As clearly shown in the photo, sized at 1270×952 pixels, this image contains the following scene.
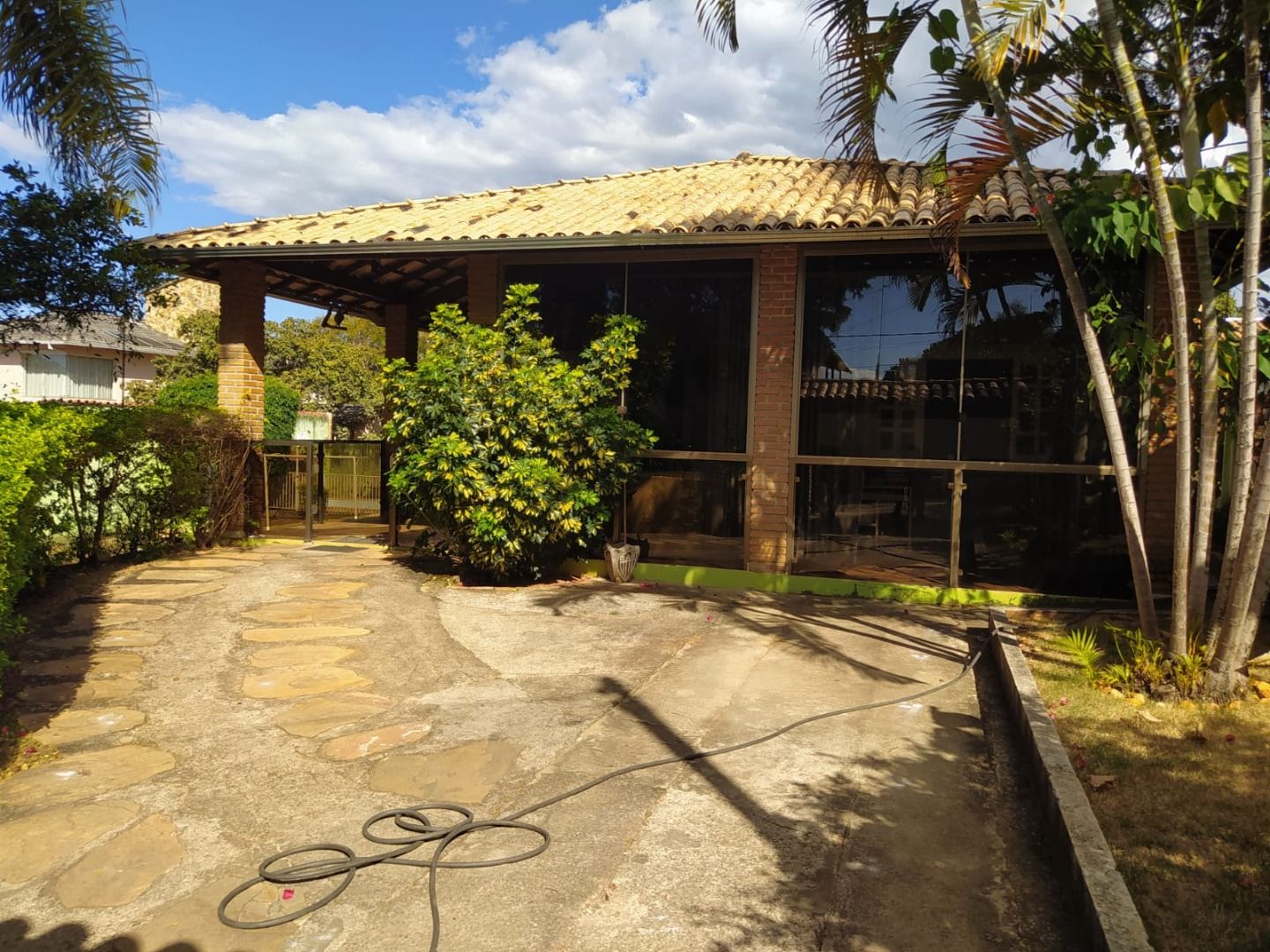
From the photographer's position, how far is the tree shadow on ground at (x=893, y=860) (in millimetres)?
2842

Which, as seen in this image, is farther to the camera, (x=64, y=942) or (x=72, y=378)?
(x=72, y=378)

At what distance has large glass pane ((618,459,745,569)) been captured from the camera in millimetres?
8836

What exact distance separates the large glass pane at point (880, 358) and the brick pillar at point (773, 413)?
19 centimetres

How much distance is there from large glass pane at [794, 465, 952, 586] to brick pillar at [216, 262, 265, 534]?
20.4 ft

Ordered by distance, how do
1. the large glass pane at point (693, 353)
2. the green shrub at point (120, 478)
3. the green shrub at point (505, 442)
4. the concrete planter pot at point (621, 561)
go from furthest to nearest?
the concrete planter pot at point (621, 561) → the large glass pane at point (693, 353) → the green shrub at point (505, 442) → the green shrub at point (120, 478)

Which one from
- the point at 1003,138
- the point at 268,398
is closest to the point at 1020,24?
the point at 1003,138

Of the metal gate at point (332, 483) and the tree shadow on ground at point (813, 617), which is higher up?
the metal gate at point (332, 483)

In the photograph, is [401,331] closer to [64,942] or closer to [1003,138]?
[1003,138]

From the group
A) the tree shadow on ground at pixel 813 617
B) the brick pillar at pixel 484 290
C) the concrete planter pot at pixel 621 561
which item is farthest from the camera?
the brick pillar at pixel 484 290

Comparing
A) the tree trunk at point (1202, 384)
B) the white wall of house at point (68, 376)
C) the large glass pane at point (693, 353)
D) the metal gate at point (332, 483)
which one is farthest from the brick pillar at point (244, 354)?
the white wall of house at point (68, 376)

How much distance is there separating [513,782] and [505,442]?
4445 mm

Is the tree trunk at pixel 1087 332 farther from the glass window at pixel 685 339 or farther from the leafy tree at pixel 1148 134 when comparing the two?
the glass window at pixel 685 339

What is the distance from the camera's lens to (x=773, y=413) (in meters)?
8.55

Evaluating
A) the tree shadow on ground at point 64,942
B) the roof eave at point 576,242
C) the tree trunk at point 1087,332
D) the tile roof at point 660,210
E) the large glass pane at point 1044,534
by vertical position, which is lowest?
the tree shadow on ground at point 64,942
